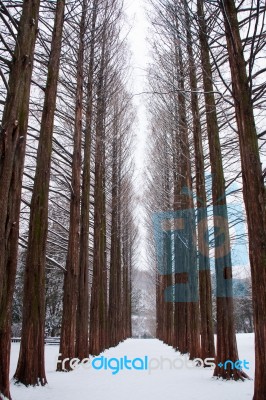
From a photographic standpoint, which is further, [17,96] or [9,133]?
[17,96]

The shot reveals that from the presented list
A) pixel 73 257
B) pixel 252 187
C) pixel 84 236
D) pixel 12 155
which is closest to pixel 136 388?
pixel 73 257

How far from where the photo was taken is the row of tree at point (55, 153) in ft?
12.6

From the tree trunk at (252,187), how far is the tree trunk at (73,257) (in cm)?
466

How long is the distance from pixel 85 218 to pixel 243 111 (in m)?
6.80

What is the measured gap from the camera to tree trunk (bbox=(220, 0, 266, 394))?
136 inches

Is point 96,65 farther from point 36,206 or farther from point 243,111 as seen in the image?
point 243,111

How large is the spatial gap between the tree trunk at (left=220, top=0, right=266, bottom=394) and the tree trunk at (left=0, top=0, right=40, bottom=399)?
2.25 meters

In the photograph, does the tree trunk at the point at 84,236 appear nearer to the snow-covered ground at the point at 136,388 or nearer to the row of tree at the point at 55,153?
the row of tree at the point at 55,153

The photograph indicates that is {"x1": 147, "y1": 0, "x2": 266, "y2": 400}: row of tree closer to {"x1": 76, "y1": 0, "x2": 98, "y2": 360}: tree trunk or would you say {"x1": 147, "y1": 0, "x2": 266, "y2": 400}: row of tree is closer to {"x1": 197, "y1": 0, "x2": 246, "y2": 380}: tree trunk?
{"x1": 197, "y1": 0, "x2": 246, "y2": 380}: tree trunk

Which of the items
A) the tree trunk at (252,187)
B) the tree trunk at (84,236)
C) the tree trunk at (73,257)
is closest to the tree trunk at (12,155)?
the tree trunk at (252,187)

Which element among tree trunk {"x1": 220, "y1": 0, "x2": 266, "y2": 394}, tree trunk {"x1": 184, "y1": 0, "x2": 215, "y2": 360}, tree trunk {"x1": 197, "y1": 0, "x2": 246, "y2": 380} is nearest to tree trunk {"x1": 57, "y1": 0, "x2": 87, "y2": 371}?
tree trunk {"x1": 184, "y1": 0, "x2": 215, "y2": 360}

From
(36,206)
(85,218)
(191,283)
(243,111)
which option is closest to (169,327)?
(191,283)

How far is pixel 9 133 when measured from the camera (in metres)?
3.55

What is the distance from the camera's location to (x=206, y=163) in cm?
976
